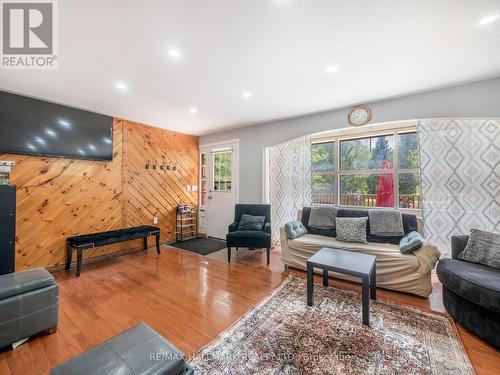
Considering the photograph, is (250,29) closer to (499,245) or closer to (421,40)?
(421,40)

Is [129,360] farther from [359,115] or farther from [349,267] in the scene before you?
[359,115]

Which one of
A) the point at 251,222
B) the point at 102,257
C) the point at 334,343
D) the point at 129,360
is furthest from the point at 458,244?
the point at 102,257

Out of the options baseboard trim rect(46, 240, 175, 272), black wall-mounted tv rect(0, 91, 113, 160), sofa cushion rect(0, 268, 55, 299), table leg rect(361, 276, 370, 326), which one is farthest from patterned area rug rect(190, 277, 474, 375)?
black wall-mounted tv rect(0, 91, 113, 160)

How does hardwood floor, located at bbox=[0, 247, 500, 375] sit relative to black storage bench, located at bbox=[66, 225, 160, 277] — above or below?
below

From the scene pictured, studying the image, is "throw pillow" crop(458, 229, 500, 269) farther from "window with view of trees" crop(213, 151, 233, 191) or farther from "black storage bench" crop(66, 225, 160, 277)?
"black storage bench" crop(66, 225, 160, 277)

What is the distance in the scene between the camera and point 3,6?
1.58 meters

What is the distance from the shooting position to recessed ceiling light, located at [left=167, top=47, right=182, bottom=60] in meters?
2.02

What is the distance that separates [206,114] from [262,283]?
2.96 meters

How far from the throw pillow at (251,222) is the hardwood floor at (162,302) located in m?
0.54

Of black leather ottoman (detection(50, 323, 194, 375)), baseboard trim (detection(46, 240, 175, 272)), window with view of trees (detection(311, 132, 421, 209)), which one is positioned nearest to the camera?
black leather ottoman (detection(50, 323, 194, 375))

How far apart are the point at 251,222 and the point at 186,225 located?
2.05 m

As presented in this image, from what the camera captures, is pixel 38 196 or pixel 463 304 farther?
pixel 38 196

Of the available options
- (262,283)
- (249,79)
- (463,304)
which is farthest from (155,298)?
(463,304)

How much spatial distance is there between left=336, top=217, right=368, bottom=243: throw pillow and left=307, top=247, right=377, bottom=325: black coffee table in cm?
64
